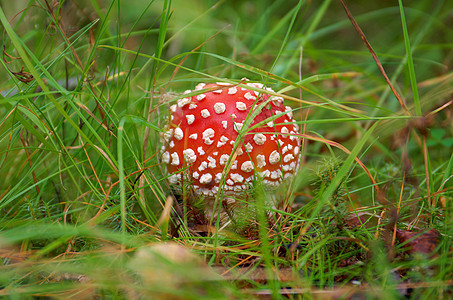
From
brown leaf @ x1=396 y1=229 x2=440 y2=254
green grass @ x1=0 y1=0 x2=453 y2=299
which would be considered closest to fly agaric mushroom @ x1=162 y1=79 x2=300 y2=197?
green grass @ x1=0 y1=0 x2=453 y2=299

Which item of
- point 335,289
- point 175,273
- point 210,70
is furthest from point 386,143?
point 175,273

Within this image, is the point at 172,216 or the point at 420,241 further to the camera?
the point at 172,216

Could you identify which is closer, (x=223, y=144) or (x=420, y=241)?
(x=420, y=241)

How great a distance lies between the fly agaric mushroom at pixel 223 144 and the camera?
1790 millimetres

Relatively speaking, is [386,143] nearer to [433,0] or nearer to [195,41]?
[195,41]

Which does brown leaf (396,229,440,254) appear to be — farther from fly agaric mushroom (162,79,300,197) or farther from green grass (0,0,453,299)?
fly agaric mushroom (162,79,300,197)

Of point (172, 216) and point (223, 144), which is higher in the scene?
point (223, 144)

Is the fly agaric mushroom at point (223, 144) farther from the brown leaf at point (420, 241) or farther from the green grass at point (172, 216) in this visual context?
the brown leaf at point (420, 241)

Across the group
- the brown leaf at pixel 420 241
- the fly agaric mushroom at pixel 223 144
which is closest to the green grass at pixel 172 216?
the brown leaf at pixel 420 241

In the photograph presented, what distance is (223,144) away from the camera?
1.78 meters

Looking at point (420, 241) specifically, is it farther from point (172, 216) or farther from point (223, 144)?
point (172, 216)

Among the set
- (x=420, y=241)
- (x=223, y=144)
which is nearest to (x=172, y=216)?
(x=223, y=144)

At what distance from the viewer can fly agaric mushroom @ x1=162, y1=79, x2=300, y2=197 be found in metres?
1.79

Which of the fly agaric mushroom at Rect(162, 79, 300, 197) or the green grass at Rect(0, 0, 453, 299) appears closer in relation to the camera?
the green grass at Rect(0, 0, 453, 299)
